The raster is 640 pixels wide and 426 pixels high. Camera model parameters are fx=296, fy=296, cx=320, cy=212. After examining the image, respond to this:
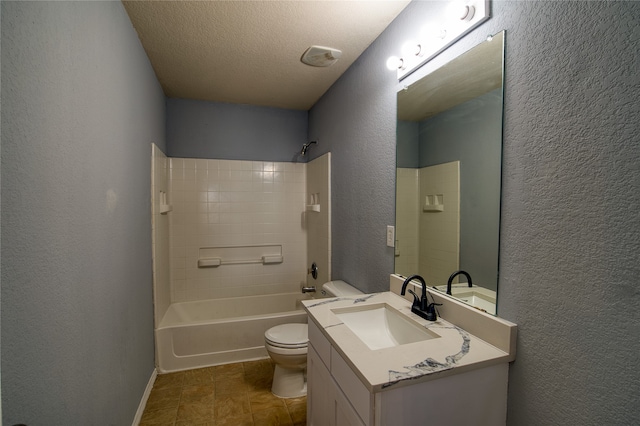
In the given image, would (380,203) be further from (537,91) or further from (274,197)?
(274,197)

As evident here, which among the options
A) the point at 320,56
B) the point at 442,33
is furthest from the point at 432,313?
the point at 320,56

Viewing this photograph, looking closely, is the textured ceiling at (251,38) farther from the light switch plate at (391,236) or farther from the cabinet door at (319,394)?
the cabinet door at (319,394)

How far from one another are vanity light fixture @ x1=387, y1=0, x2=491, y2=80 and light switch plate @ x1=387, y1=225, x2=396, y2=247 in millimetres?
854

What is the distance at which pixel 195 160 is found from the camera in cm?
312

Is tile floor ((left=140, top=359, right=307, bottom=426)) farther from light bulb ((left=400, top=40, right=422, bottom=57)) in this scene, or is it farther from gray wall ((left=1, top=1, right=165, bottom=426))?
light bulb ((left=400, top=40, right=422, bottom=57))

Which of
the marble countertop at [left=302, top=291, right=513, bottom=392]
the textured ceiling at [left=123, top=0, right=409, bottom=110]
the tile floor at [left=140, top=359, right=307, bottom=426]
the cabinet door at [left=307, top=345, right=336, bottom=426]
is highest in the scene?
the textured ceiling at [left=123, top=0, right=409, bottom=110]

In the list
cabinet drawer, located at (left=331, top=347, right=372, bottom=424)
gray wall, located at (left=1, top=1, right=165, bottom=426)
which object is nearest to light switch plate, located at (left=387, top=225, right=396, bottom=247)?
cabinet drawer, located at (left=331, top=347, right=372, bottom=424)

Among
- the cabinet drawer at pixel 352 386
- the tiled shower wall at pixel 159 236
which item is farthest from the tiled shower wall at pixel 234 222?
the cabinet drawer at pixel 352 386

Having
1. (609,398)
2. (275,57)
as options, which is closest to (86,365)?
(609,398)

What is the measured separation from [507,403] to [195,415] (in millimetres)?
1853

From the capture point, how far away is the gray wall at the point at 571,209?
76 centimetres

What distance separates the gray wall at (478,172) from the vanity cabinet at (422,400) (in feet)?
1.14

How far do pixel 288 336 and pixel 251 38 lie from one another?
207cm

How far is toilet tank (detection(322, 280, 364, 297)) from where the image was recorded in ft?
7.03
